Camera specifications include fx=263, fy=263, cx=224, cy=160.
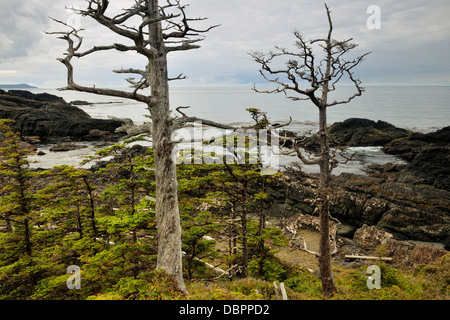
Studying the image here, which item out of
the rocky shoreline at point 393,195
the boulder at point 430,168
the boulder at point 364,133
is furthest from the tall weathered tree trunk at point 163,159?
the boulder at point 364,133

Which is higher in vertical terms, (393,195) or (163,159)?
(163,159)

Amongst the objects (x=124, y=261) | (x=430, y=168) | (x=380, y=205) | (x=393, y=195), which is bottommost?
(x=380, y=205)

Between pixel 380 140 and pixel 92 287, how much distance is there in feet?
185

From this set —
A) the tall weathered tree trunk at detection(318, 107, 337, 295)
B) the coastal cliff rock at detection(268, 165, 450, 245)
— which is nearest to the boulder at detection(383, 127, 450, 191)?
the coastal cliff rock at detection(268, 165, 450, 245)

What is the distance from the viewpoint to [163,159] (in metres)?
7.86

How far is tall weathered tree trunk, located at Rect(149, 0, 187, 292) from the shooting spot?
24.6 ft

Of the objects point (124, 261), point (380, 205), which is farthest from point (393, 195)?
point (124, 261)

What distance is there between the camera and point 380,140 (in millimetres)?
52219

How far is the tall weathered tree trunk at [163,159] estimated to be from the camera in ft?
24.6

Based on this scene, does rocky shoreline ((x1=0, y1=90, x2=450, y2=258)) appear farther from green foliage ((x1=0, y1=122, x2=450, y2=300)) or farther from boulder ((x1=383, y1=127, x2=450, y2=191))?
green foliage ((x1=0, y1=122, x2=450, y2=300))

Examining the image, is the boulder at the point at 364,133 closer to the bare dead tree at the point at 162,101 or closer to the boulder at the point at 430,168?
the boulder at the point at 430,168

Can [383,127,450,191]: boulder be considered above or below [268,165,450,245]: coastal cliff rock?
above

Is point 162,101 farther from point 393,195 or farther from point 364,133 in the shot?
point 364,133
